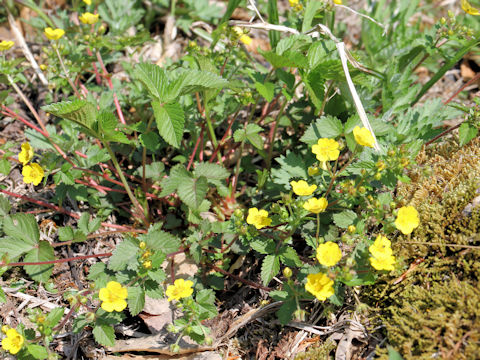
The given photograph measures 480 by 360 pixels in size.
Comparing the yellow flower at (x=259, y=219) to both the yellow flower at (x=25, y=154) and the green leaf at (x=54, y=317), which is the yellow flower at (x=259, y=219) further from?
the yellow flower at (x=25, y=154)

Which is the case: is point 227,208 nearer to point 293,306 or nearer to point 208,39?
point 293,306

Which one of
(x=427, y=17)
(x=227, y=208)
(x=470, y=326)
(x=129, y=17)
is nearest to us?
(x=470, y=326)

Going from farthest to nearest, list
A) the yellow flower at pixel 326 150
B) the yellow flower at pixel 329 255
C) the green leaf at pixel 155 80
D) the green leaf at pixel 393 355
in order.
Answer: the green leaf at pixel 155 80 → the yellow flower at pixel 326 150 → the yellow flower at pixel 329 255 → the green leaf at pixel 393 355

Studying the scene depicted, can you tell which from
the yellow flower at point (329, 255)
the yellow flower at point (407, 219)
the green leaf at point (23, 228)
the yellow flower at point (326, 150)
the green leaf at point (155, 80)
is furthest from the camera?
the green leaf at point (23, 228)

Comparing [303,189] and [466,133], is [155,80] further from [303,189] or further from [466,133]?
[466,133]

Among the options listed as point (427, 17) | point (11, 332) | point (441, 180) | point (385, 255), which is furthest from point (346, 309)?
point (427, 17)

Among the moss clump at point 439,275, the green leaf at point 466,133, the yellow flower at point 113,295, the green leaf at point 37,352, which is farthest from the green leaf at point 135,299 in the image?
the green leaf at point 466,133

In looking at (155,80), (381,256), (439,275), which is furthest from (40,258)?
(439,275)
